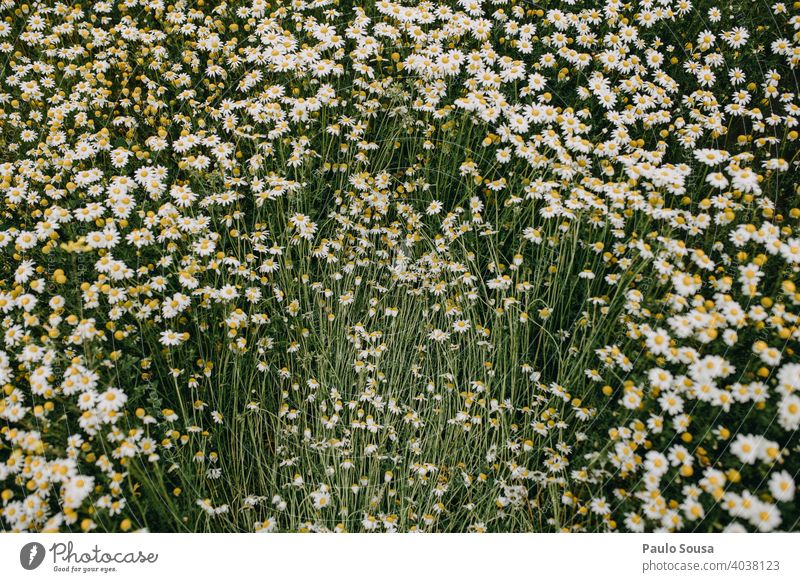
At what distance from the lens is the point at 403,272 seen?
8.72 ft

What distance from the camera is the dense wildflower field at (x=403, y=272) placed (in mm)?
1936

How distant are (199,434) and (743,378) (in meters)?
2.22

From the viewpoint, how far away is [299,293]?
2.65m

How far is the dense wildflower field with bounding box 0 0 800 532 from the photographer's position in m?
1.94

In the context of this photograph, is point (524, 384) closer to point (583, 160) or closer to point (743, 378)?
point (743, 378)

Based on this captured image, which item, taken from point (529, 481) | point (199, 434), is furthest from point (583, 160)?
point (199, 434)
